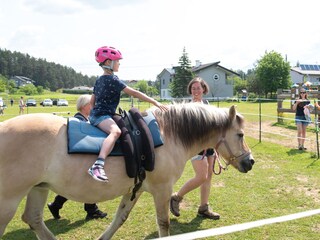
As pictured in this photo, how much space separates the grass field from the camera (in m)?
4.24

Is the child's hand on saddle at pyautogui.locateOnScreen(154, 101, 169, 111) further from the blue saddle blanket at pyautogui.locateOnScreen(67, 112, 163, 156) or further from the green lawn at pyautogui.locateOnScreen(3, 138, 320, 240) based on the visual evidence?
the green lawn at pyautogui.locateOnScreen(3, 138, 320, 240)

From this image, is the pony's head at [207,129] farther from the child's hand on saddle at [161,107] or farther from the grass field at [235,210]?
the grass field at [235,210]

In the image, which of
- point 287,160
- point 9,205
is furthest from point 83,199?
point 287,160

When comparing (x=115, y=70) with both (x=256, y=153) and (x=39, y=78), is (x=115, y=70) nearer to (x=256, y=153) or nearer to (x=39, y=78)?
(x=256, y=153)

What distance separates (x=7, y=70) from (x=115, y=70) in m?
122

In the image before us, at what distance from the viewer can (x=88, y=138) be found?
3.06 meters

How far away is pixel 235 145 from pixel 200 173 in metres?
0.95

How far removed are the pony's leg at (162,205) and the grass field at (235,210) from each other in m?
0.73

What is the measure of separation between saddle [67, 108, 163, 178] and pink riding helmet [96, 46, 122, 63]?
0.63m

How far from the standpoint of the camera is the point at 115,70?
3432 millimetres

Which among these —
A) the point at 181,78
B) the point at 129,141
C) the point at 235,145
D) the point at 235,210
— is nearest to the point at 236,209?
the point at 235,210

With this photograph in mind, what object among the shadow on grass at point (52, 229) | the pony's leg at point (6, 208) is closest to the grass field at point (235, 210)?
the shadow on grass at point (52, 229)

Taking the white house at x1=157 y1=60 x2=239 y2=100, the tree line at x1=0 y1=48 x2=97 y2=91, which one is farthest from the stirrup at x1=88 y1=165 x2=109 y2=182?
the tree line at x1=0 y1=48 x2=97 y2=91

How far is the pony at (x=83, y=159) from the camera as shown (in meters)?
2.88
